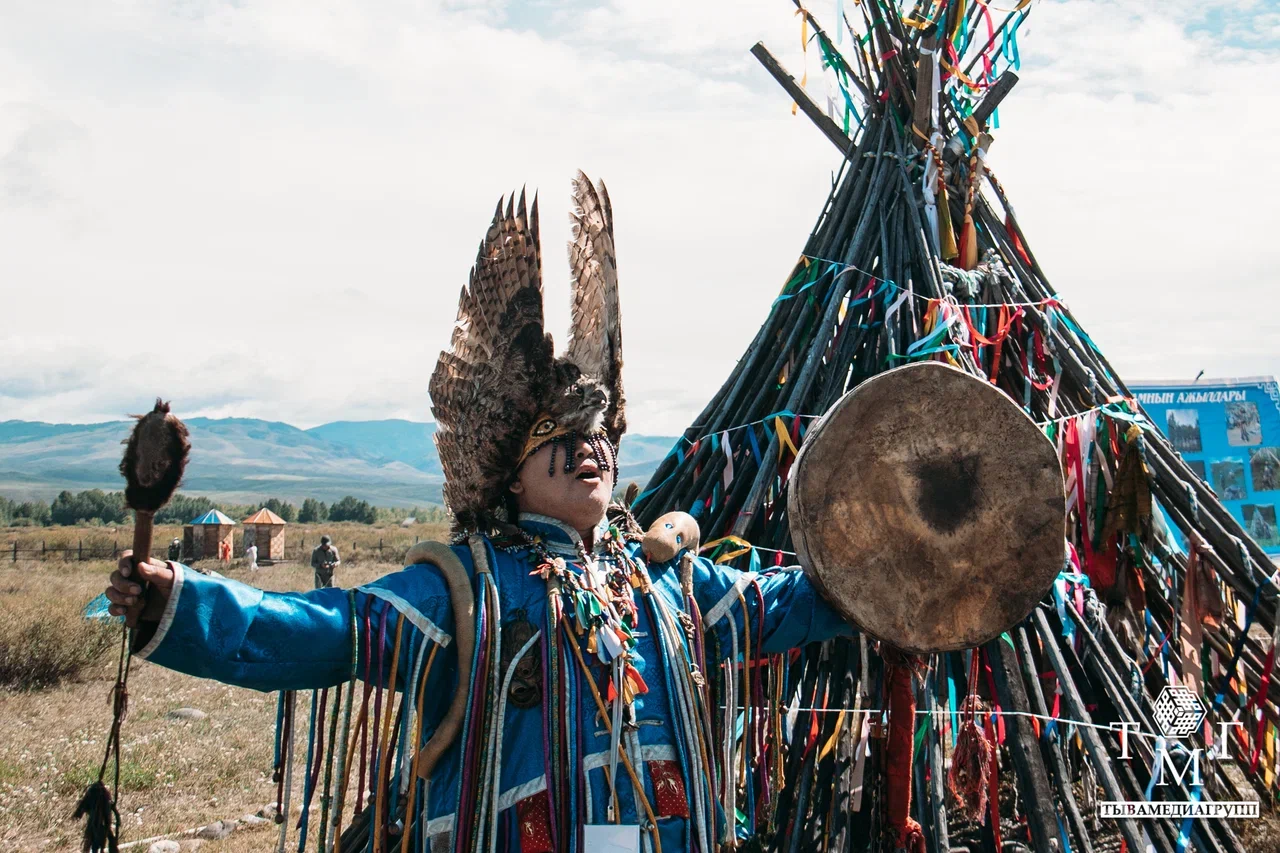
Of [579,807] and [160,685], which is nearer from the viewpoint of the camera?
[579,807]

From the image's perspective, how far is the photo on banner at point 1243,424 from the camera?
8255 millimetres

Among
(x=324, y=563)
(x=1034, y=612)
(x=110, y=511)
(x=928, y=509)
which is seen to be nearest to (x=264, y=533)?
(x=324, y=563)

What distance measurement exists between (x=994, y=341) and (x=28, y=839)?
514 centimetres

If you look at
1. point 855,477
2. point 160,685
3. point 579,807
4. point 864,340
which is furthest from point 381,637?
point 160,685

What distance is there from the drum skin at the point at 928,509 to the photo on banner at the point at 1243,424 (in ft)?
22.5

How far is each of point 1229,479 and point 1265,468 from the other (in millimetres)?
318

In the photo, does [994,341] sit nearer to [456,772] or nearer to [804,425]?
[804,425]

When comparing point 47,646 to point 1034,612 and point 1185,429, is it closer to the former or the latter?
point 1034,612

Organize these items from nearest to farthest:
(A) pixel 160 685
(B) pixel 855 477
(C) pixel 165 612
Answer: (C) pixel 165 612 < (B) pixel 855 477 < (A) pixel 160 685

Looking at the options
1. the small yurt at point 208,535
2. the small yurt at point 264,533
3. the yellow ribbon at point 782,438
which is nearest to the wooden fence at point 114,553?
the small yurt at point 264,533

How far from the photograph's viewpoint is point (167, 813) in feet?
17.6

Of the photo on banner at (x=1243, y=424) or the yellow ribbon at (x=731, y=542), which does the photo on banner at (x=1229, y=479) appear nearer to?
the photo on banner at (x=1243, y=424)

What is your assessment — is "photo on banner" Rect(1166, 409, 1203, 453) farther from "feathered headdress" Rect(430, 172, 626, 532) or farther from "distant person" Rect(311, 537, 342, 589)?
"distant person" Rect(311, 537, 342, 589)

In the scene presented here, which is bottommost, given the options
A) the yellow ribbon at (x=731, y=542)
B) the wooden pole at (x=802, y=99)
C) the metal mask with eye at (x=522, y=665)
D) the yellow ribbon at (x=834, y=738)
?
the yellow ribbon at (x=834, y=738)
